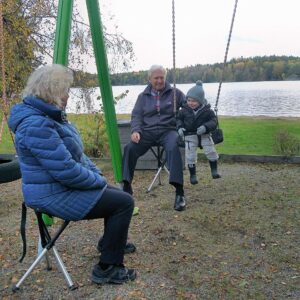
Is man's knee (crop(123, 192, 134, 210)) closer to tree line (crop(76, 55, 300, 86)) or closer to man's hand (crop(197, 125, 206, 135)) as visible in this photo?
man's hand (crop(197, 125, 206, 135))

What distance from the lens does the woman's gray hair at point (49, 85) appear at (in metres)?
2.76

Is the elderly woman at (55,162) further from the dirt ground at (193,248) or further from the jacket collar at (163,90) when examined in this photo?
the jacket collar at (163,90)

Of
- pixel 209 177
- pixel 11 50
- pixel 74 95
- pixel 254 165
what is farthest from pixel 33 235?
pixel 74 95

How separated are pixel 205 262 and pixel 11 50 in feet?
16.1

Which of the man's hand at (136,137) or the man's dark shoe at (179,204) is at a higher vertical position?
the man's hand at (136,137)

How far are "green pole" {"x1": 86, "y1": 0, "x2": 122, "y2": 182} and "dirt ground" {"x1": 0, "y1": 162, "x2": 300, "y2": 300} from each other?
28.1 inches

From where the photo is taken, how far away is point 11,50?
691 cm

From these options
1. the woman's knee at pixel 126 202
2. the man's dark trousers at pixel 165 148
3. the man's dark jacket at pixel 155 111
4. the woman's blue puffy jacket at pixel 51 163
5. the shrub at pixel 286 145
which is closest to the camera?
the woman's blue puffy jacket at pixel 51 163

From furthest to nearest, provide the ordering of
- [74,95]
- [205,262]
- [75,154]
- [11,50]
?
[74,95]
[11,50]
[205,262]
[75,154]

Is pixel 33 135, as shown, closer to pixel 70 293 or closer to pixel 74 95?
pixel 70 293

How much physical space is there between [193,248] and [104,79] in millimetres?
1842

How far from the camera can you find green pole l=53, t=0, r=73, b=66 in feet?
12.3

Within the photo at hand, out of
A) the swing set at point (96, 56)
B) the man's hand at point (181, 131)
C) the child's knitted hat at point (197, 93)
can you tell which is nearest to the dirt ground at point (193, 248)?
the swing set at point (96, 56)

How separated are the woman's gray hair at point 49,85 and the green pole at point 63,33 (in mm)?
Answer: 947
